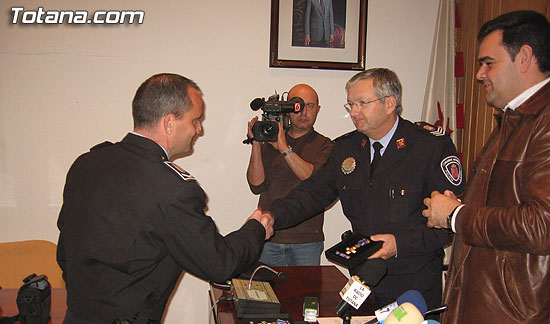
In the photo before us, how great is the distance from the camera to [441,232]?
7.11 feet

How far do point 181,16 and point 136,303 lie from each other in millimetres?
2611

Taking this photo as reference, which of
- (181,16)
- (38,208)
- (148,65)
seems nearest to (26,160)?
(38,208)

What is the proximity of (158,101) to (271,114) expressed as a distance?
1.33 m

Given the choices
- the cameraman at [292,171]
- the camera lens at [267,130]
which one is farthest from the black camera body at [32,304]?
the camera lens at [267,130]

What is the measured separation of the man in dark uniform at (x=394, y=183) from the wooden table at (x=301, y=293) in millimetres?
224

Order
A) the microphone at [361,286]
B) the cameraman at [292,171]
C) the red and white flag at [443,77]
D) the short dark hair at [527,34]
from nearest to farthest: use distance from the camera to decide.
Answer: the microphone at [361,286]
the short dark hair at [527,34]
the cameraman at [292,171]
the red and white flag at [443,77]

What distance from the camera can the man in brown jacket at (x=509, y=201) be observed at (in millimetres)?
A: 1474

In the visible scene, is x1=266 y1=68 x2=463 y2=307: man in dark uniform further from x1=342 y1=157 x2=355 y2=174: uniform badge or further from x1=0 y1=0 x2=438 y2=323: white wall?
x1=0 y1=0 x2=438 y2=323: white wall

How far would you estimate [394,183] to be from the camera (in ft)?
7.48

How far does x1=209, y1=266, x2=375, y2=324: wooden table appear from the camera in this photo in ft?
6.33

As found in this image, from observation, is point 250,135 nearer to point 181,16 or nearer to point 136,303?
point 181,16

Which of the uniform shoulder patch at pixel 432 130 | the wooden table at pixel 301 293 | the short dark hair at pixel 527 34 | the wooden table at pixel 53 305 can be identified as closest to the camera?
the short dark hair at pixel 527 34

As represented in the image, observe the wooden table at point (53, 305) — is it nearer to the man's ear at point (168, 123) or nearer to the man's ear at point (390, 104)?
the man's ear at point (168, 123)

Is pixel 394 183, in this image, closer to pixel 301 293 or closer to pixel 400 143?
pixel 400 143
